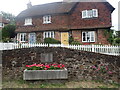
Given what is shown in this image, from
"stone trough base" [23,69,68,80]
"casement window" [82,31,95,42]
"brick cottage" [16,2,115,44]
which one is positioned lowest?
"stone trough base" [23,69,68,80]

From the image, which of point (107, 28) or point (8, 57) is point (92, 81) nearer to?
point (8, 57)

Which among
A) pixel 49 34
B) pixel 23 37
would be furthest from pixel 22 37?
pixel 49 34

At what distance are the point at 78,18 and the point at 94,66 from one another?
→ 10248 mm

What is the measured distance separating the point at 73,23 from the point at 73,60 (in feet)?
31.6

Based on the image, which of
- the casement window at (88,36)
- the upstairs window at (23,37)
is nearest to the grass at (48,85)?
the casement window at (88,36)

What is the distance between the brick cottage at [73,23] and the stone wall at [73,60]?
8.04 metres

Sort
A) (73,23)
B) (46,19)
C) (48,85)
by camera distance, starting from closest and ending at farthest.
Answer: (48,85), (73,23), (46,19)

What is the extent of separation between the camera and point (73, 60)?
8.64 meters

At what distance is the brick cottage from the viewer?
16.3m

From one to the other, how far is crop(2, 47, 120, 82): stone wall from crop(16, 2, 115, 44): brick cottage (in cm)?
804

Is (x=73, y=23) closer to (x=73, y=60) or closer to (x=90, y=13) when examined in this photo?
(x=90, y=13)

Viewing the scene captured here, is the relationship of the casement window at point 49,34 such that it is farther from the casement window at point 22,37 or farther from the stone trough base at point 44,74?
the stone trough base at point 44,74

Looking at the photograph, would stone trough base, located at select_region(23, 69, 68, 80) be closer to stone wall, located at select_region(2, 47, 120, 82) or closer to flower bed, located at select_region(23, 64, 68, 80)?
flower bed, located at select_region(23, 64, 68, 80)

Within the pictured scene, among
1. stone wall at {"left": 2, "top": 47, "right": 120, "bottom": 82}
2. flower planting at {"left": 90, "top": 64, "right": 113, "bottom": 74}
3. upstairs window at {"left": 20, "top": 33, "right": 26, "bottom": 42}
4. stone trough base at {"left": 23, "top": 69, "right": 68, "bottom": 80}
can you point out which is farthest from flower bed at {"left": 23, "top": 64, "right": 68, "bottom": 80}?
upstairs window at {"left": 20, "top": 33, "right": 26, "bottom": 42}
